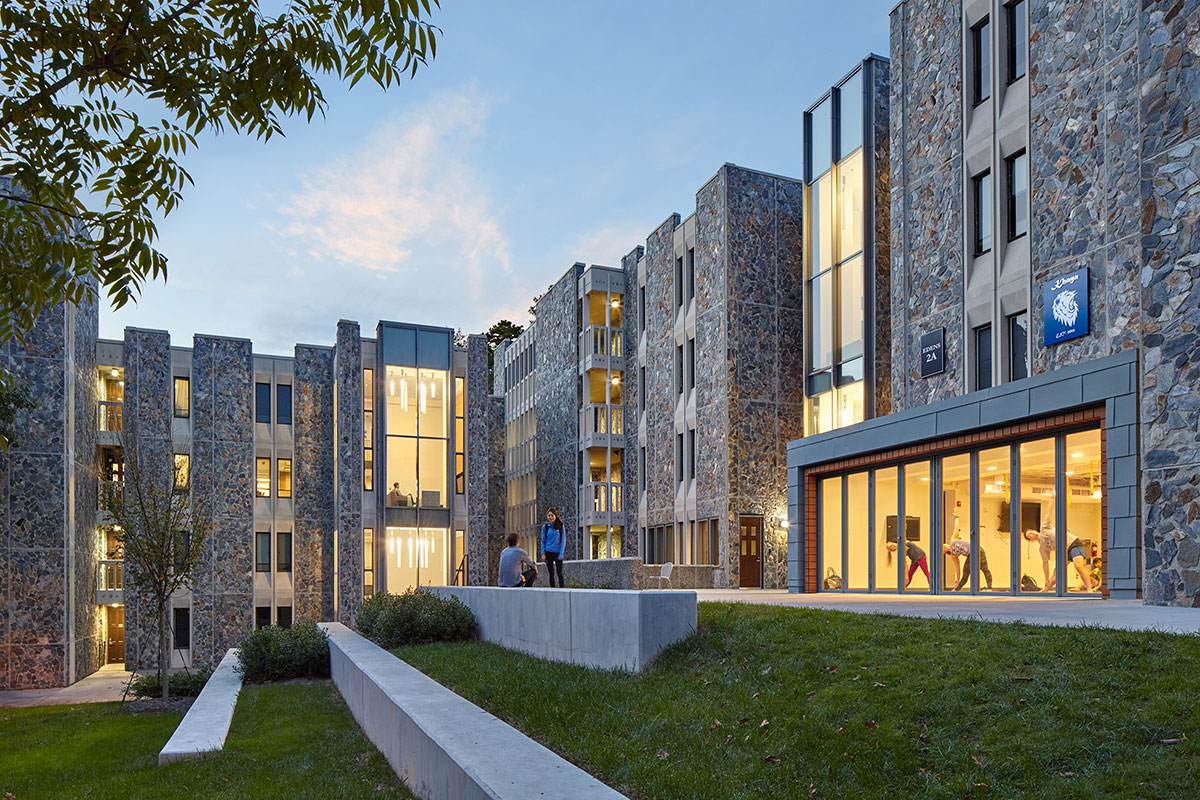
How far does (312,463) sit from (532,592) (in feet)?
95.0

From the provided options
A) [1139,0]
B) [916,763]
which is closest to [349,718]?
[916,763]

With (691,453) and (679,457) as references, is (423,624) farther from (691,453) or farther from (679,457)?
(679,457)

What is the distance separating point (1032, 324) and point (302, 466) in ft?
101

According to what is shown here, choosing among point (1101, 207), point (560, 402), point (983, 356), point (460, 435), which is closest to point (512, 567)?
point (983, 356)

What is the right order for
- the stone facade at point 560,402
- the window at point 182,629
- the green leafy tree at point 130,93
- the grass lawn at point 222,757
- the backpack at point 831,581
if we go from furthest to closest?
1. the stone facade at point 560,402
2. the window at point 182,629
3. the backpack at point 831,581
4. the grass lawn at point 222,757
5. the green leafy tree at point 130,93

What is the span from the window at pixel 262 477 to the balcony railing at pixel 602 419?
1371cm

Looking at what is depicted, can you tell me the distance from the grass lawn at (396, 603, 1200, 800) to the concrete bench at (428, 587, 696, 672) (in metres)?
0.50

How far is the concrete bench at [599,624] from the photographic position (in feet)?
32.3

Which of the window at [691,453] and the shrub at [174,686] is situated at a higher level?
the window at [691,453]

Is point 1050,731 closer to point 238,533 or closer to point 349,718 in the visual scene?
point 349,718

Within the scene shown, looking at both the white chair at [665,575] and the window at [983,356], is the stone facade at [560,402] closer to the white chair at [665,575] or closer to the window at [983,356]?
the white chair at [665,575]

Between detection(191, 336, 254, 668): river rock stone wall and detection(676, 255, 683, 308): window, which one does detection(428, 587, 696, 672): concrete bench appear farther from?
detection(191, 336, 254, 668): river rock stone wall

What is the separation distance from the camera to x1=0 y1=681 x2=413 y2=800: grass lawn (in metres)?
8.80

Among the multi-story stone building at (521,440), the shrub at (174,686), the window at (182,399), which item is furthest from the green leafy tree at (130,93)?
the multi-story stone building at (521,440)
